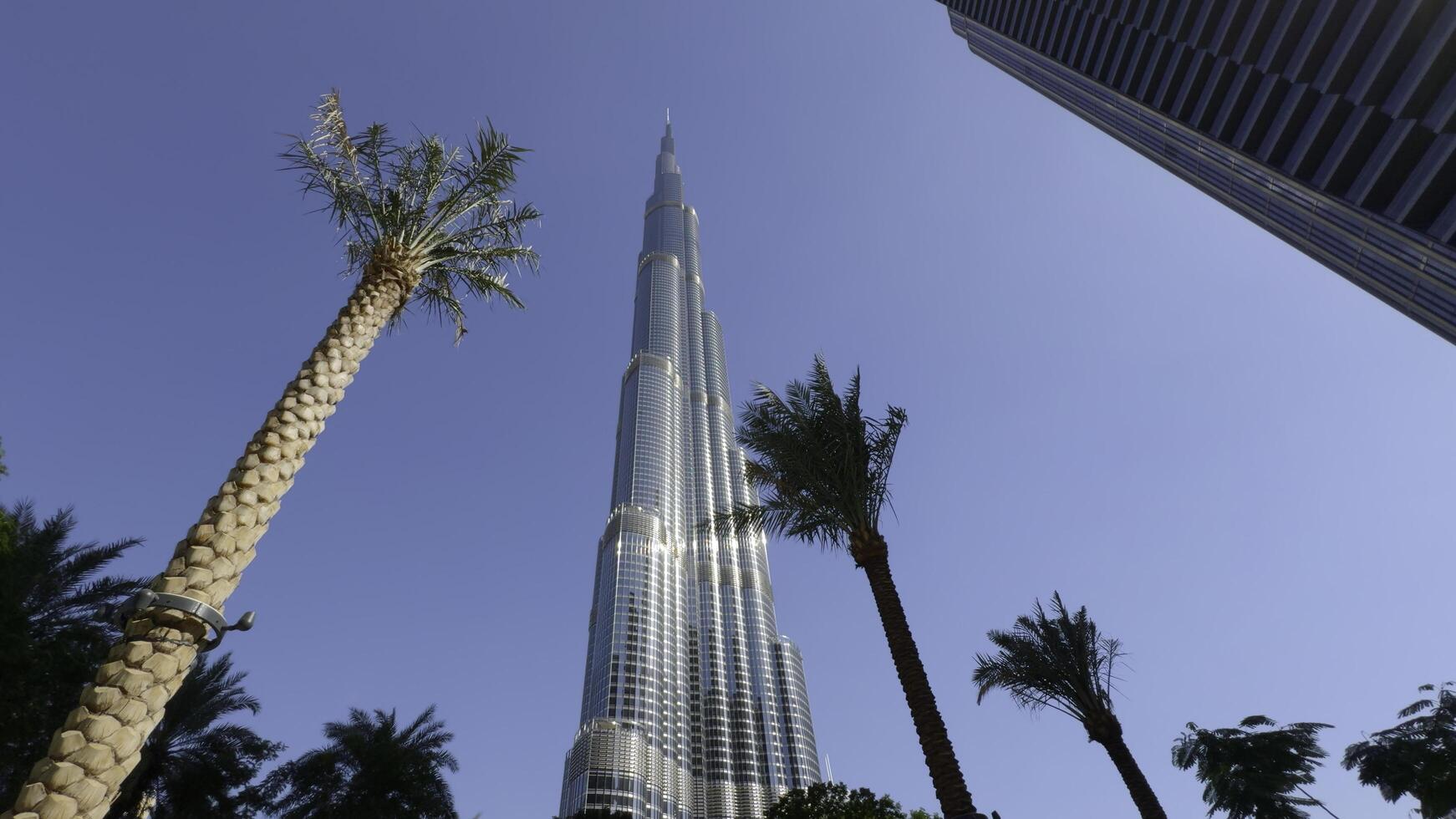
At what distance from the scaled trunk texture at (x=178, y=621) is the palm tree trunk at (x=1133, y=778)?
22961 millimetres

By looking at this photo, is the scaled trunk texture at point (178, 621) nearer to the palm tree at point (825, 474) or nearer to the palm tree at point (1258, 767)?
the palm tree at point (825, 474)

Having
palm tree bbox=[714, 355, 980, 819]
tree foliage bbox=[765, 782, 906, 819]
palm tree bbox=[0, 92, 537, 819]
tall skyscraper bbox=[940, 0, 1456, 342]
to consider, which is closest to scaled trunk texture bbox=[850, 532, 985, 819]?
palm tree bbox=[714, 355, 980, 819]

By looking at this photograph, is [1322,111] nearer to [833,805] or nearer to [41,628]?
[833,805]

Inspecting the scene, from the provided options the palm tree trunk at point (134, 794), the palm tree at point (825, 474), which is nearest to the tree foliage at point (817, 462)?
the palm tree at point (825, 474)

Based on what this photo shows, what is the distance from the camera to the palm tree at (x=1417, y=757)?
92.7 feet

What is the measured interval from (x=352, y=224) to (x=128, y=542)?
20990mm

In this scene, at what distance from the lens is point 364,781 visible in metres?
30.0

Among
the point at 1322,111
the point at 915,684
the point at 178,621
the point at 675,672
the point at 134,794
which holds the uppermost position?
the point at 675,672

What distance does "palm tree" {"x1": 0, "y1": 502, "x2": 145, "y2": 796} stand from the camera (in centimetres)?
1745

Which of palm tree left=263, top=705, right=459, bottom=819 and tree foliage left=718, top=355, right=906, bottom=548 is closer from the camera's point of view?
tree foliage left=718, top=355, right=906, bottom=548

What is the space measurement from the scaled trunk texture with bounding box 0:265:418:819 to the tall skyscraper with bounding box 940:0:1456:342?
2053 centimetres

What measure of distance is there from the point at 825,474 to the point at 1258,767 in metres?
25.7

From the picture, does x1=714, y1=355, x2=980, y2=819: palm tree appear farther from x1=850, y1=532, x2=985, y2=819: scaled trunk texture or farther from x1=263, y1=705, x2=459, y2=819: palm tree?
x1=263, y1=705, x2=459, y2=819: palm tree

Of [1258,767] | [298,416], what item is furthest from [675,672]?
[298,416]
